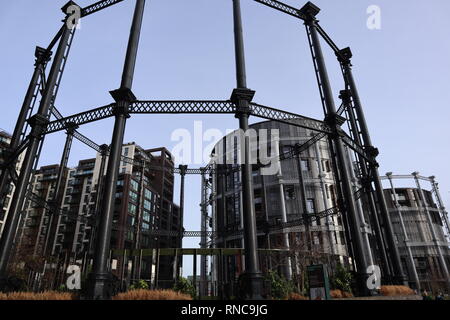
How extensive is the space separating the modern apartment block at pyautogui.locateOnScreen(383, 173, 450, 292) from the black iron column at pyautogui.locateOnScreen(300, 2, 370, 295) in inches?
2166

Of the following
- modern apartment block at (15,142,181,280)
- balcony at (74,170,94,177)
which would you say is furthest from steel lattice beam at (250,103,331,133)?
balcony at (74,170,94,177)

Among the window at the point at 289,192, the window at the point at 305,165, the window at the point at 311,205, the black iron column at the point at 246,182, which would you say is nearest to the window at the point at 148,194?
the window at the point at 289,192

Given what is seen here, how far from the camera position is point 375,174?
15547mm

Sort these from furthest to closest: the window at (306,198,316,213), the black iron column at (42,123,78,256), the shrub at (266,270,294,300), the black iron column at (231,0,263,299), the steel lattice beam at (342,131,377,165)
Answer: the window at (306,198,316,213) < the black iron column at (42,123,78,256) < the steel lattice beam at (342,131,377,165) < the shrub at (266,270,294,300) < the black iron column at (231,0,263,299)

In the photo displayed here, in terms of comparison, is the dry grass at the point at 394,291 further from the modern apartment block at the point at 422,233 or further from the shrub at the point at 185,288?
the modern apartment block at the point at 422,233

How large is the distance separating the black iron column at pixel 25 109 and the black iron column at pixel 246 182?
39.9ft

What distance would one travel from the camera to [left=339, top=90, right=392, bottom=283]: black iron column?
1434cm

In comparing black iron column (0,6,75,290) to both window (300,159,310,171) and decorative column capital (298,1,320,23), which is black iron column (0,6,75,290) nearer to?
decorative column capital (298,1,320,23)

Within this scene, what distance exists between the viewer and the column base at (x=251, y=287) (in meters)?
9.01

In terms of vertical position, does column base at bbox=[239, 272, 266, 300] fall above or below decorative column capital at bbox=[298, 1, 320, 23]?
below

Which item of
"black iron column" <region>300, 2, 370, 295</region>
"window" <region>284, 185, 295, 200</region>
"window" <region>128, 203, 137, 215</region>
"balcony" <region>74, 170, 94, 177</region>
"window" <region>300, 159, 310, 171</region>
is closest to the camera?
"black iron column" <region>300, 2, 370, 295</region>

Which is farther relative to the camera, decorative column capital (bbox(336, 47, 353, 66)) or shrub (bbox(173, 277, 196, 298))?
decorative column capital (bbox(336, 47, 353, 66))
